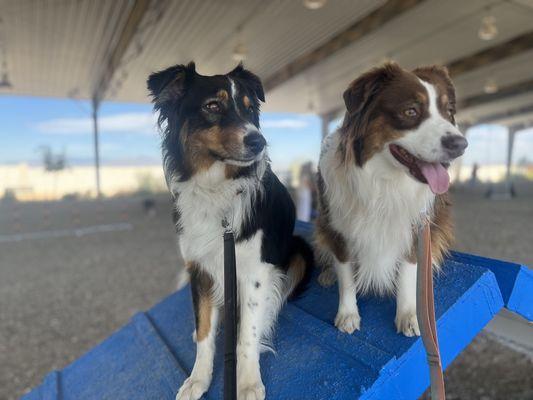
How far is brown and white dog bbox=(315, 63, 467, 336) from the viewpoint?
4.89 feet

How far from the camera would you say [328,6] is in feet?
24.7

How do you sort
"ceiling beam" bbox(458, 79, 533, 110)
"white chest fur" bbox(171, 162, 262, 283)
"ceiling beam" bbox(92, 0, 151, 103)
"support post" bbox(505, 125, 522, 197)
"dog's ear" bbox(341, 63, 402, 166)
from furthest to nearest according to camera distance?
"support post" bbox(505, 125, 522, 197) → "ceiling beam" bbox(458, 79, 533, 110) → "ceiling beam" bbox(92, 0, 151, 103) → "white chest fur" bbox(171, 162, 262, 283) → "dog's ear" bbox(341, 63, 402, 166)

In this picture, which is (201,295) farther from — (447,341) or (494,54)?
(494,54)

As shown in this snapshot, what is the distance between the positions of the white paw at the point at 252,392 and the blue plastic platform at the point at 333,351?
0.16 ft

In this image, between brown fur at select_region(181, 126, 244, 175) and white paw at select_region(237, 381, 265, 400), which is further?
brown fur at select_region(181, 126, 244, 175)

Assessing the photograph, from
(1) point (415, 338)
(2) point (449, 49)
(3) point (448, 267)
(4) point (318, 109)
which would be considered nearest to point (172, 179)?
(1) point (415, 338)

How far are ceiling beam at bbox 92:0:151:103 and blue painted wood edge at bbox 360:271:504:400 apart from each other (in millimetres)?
7345

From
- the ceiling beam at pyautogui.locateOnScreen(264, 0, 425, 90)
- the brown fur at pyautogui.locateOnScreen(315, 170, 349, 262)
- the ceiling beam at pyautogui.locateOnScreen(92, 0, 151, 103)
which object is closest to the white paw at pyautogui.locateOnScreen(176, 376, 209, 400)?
the brown fur at pyautogui.locateOnScreen(315, 170, 349, 262)

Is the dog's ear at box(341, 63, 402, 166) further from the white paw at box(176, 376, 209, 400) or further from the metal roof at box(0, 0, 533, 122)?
the metal roof at box(0, 0, 533, 122)

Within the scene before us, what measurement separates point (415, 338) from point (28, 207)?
15.3m

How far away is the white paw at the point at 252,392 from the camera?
1544 millimetres

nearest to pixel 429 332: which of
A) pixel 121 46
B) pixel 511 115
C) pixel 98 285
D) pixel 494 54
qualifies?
pixel 98 285

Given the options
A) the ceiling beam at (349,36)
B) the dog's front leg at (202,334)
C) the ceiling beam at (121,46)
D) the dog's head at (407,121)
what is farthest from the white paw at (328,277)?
the ceiling beam at (121,46)

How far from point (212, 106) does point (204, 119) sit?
0.06 metres
